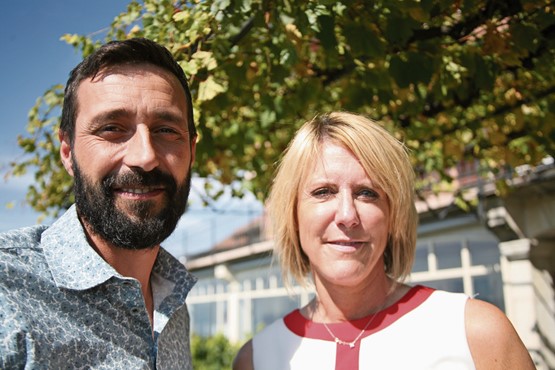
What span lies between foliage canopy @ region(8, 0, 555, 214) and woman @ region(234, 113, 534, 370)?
538mm

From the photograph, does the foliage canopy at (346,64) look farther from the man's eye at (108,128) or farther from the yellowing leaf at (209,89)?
the man's eye at (108,128)

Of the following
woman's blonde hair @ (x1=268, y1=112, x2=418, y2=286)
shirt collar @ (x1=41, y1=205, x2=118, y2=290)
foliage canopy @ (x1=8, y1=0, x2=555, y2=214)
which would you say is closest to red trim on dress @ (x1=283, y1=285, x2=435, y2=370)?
woman's blonde hair @ (x1=268, y1=112, x2=418, y2=286)

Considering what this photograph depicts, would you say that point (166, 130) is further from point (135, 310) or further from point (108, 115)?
point (135, 310)

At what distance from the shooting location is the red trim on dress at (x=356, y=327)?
186cm

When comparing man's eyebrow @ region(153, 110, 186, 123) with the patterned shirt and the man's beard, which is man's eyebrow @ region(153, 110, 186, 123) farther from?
the patterned shirt

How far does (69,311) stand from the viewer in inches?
57.9

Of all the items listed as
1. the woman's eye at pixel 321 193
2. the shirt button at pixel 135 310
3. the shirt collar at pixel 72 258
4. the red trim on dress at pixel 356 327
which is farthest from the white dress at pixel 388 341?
the shirt collar at pixel 72 258

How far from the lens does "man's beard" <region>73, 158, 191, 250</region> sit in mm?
1619

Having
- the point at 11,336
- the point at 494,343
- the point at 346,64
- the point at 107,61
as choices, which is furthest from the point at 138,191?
the point at 346,64

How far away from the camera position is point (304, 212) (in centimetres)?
199

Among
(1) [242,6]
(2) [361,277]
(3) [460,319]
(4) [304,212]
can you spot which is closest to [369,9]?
(1) [242,6]

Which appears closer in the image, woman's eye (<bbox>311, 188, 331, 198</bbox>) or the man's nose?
the man's nose

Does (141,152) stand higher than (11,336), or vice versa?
(141,152)

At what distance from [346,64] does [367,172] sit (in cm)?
130
